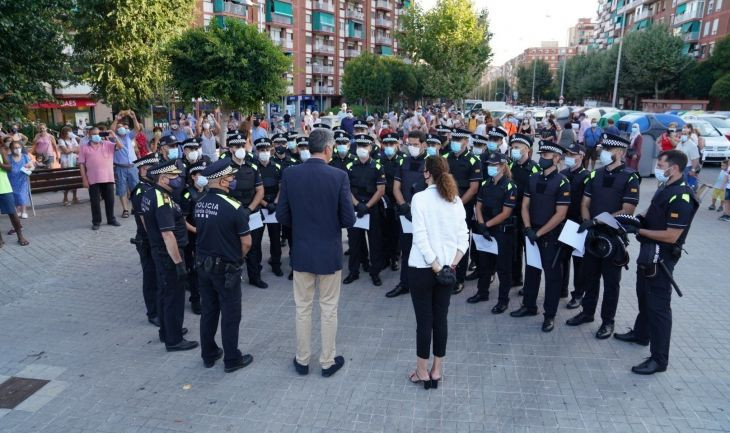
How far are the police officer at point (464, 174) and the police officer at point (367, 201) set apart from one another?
1045mm

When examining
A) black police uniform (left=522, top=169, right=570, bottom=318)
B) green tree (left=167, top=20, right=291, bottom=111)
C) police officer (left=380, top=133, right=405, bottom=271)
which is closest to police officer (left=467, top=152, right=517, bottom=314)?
black police uniform (left=522, top=169, right=570, bottom=318)

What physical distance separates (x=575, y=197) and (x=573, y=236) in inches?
26.6

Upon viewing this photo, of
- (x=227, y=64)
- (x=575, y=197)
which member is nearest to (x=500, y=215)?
(x=575, y=197)

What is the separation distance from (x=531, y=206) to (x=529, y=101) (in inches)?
3946

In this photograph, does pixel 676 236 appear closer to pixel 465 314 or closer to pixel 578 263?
pixel 578 263

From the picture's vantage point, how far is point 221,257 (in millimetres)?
4551

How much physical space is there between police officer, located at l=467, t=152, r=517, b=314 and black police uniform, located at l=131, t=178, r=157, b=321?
151 inches

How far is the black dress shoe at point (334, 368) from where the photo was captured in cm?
474

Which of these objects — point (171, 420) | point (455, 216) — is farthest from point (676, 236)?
point (171, 420)

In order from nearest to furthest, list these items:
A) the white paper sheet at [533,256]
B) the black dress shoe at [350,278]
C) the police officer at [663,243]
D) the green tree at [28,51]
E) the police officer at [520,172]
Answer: the police officer at [663,243], the white paper sheet at [533,256], the police officer at [520,172], the black dress shoe at [350,278], the green tree at [28,51]

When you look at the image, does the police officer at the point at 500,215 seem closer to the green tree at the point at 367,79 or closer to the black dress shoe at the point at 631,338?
the black dress shoe at the point at 631,338

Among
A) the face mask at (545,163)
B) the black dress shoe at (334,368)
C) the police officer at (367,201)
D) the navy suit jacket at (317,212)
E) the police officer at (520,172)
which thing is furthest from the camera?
the police officer at (367,201)

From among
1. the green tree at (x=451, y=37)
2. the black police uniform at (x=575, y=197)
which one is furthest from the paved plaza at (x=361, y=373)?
the green tree at (x=451, y=37)

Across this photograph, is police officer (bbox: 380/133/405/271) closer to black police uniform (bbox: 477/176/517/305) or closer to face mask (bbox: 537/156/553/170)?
black police uniform (bbox: 477/176/517/305)
